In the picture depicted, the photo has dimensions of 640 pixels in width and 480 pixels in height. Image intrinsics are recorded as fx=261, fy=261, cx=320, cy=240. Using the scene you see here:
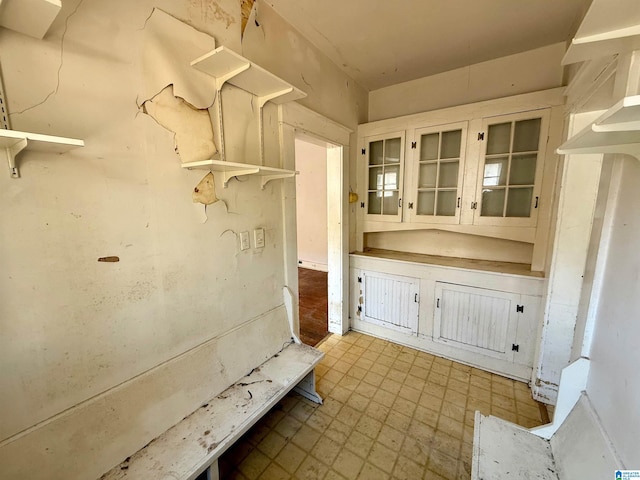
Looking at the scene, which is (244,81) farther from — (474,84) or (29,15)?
(474,84)

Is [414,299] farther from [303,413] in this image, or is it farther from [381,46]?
[381,46]

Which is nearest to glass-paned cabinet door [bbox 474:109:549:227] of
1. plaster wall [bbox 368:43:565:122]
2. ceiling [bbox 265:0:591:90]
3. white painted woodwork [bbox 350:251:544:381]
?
plaster wall [bbox 368:43:565:122]

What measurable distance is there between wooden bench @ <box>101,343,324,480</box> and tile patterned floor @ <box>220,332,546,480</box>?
0.38 m

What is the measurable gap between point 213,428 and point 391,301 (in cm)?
186

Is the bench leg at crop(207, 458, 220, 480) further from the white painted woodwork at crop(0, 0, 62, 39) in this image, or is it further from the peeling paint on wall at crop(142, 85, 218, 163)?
the white painted woodwork at crop(0, 0, 62, 39)

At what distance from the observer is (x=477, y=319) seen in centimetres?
220

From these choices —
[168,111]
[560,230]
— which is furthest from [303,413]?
[560,230]

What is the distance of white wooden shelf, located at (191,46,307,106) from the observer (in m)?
1.17

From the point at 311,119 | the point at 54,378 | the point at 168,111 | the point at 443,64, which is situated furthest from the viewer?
the point at 443,64

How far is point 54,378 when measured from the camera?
92cm

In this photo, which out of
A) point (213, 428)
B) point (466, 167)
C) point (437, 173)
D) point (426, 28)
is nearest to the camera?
point (213, 428)

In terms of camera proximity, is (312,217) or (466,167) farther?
(312,217)

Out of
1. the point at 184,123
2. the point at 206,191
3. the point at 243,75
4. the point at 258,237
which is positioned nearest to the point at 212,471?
the point at 258,237

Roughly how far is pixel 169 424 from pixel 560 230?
98.9 inches
